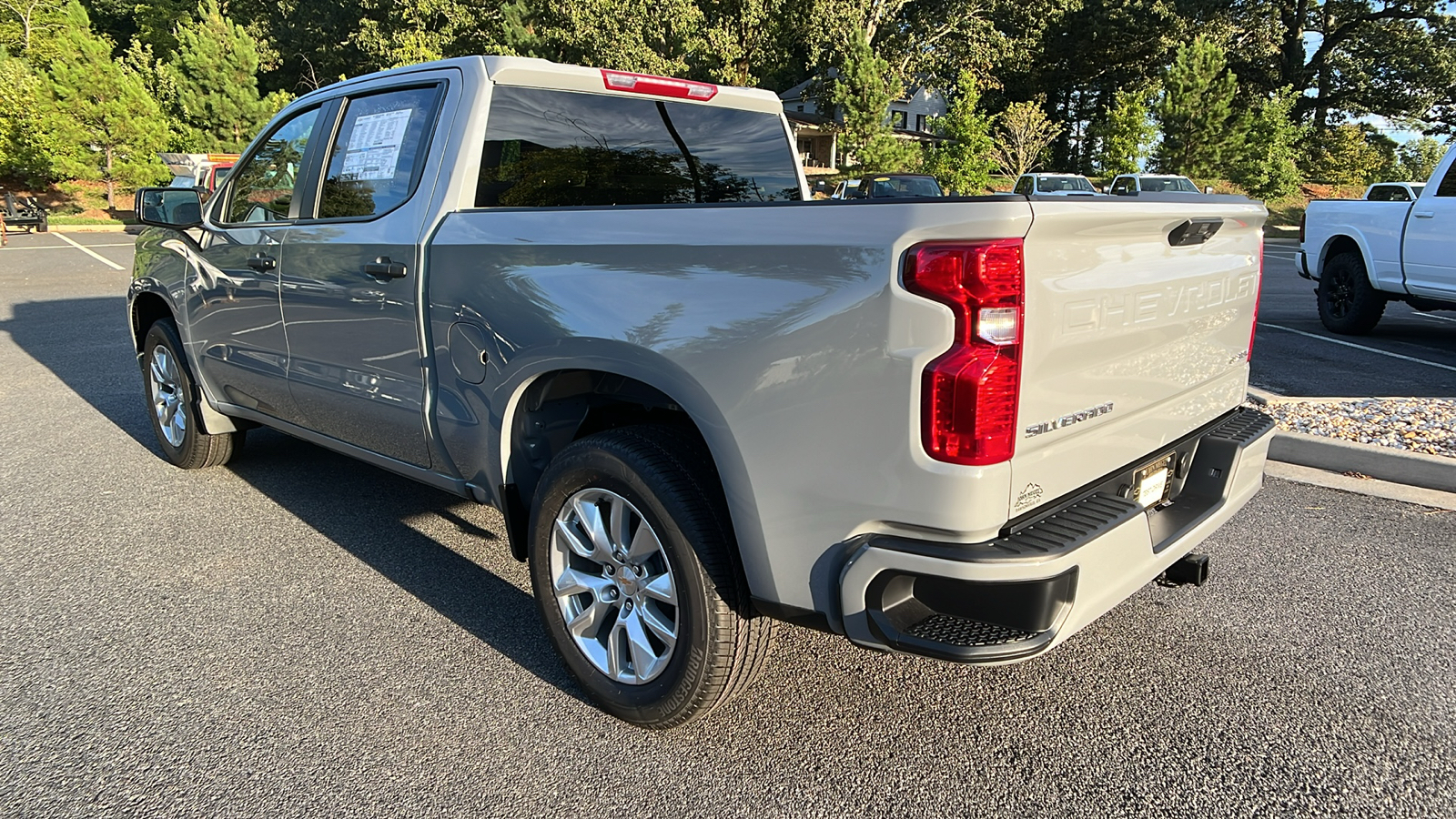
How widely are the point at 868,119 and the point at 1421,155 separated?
33.9 meters

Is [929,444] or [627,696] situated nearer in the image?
[929,444]

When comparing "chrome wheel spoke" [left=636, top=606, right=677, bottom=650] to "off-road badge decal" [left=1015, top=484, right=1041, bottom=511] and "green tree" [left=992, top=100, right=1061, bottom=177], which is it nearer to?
"off-road badge decal" [left=1015, top=484, right=1041, bottom=511]

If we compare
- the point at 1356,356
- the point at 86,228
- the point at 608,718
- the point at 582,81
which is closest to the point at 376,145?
the point at 582,81

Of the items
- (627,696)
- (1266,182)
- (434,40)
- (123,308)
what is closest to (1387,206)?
(627,696)

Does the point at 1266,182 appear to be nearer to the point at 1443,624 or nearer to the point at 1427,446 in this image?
the point at 1427,446

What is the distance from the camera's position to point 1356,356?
860 centimetres

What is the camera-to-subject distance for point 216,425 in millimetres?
4957

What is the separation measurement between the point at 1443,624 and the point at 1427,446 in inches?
90.0

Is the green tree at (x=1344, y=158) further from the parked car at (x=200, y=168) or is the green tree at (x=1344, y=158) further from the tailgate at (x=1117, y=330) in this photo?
the tailgate at (x=1117, y=330)

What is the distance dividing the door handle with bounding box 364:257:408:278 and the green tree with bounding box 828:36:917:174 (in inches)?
1430

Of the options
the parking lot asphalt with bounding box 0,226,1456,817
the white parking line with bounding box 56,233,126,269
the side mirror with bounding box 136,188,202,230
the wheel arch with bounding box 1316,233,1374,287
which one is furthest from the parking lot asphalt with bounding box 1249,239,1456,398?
the white parking line with bounding box 56,233,126,269

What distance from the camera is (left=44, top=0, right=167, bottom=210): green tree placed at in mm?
34312

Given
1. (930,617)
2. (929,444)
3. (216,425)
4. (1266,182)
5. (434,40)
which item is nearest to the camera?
(929,444)

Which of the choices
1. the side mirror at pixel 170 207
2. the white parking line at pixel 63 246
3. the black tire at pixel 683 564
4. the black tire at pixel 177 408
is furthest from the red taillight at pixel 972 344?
the white parking line at pixel 63 246
